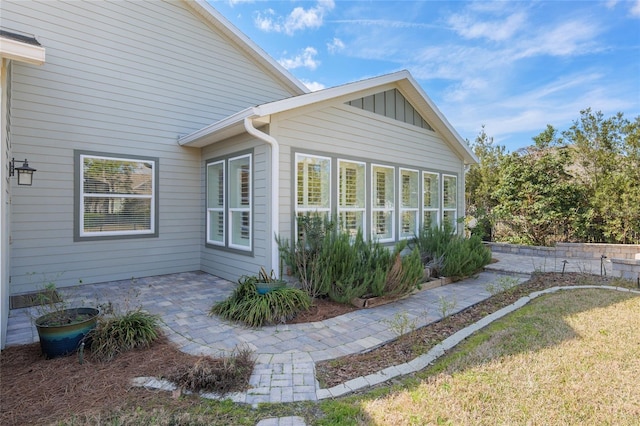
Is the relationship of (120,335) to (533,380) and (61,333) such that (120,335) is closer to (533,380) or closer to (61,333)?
(61,333)

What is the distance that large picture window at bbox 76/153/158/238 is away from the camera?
6.14m

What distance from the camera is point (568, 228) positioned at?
1023 centimetres

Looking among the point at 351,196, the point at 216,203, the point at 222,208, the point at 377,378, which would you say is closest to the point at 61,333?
the point at 377,378

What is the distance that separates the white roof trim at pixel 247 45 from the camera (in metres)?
7.48

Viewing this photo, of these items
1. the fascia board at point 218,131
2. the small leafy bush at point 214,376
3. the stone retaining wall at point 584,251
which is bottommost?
the small leafy bush at point 214,376

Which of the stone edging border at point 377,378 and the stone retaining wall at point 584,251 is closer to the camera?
the stone edging border at point 377,378

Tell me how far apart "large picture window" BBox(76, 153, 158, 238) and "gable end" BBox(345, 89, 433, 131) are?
15.1 feet

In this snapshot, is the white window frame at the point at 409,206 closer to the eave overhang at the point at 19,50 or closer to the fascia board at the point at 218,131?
the fascia board at the point at 218,131

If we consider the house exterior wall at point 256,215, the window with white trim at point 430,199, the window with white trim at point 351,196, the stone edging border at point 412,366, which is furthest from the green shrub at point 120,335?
the window with white trim at point 430,199

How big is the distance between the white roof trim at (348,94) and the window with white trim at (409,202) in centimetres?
160

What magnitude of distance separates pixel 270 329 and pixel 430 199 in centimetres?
636

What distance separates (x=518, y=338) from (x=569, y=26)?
877cm

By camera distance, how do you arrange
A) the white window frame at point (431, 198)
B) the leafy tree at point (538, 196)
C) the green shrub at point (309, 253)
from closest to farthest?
the green shrub at point (309, 253)
the white window frame at point (431, 198)
the leafy tree at point (538, 196)

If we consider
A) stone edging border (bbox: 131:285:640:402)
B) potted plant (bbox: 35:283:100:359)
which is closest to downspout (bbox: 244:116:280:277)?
potted plant (bbox: 35:283:100:359)
